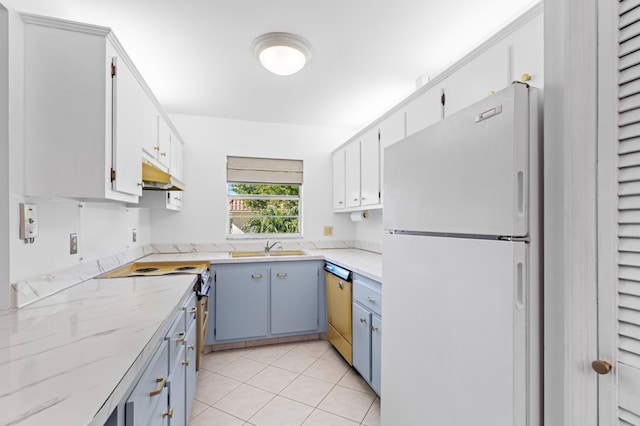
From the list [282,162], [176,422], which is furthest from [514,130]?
[282,162]

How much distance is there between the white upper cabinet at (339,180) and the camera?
3529 mm

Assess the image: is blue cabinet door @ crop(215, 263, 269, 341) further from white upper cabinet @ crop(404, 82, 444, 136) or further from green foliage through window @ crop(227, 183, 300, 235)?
white upper cabinet @ crop(404, 82, 444, 136)

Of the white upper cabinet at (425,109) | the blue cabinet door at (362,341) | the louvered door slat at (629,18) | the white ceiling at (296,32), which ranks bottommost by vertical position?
the blue cabinet door at (362,341)

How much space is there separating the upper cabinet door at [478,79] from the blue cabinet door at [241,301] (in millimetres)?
2153

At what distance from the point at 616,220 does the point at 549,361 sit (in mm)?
434

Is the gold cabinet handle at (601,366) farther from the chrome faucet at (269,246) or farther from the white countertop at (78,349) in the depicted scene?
the chrome faucet at (269,246)

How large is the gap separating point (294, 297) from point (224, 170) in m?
1.65

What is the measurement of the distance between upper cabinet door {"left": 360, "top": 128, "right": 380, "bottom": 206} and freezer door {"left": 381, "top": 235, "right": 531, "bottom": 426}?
121 cm

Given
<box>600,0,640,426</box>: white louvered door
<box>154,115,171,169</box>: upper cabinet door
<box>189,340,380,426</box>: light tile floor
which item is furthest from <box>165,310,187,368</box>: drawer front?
<box>600,0,640,426</box>: white louvered door

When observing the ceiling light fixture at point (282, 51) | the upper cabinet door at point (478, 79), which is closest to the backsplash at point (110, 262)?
the ceiling light fixture at point (282, 51)

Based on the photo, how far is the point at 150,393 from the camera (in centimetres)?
103

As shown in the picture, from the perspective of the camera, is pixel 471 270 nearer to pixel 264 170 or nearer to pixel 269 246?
pixel 269 246

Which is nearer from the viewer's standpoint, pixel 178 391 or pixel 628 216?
pixel 628 216

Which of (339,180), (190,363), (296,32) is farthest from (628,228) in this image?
(339,180)
